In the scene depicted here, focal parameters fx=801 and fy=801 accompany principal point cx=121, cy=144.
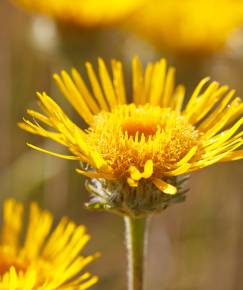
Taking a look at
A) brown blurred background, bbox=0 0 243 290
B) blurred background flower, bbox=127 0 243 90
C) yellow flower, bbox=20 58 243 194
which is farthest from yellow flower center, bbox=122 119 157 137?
blurred background flower, bbox=127 0 243 90

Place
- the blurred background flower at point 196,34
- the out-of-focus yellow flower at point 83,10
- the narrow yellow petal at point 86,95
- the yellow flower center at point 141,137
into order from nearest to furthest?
the yellow flower center at point 141,137, the narrow yellow petal at point 86,95, the out-of-focus yellow flower at point 83,10, the blurred background flower at point 196,34

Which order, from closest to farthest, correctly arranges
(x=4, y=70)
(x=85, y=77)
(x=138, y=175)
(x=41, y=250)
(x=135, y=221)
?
(x=138, y=175)
(x=135, y=221)
(x=41, y=250)
(x=85, y=77)
(x=4, y=70)

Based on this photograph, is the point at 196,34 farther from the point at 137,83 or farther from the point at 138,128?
the point at 138,128

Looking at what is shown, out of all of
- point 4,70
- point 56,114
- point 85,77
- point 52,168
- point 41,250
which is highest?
point 4,70

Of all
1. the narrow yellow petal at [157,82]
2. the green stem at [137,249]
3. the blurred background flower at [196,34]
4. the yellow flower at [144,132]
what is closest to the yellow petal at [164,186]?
the yellow flower at [144,132]

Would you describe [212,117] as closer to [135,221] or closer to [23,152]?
[135,221]

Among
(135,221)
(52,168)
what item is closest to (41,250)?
(135,221)

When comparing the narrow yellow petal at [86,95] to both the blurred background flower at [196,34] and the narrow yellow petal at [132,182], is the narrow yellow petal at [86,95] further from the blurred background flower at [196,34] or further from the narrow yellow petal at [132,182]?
the blurred background flower at [196,34]
